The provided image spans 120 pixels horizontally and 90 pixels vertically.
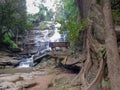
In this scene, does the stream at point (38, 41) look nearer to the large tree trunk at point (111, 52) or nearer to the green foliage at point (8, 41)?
the green foliage at point (8, 41)

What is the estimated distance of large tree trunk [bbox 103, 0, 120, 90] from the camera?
5.36 meters

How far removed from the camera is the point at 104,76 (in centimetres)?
699

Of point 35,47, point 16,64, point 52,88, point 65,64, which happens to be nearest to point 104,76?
point 52,88

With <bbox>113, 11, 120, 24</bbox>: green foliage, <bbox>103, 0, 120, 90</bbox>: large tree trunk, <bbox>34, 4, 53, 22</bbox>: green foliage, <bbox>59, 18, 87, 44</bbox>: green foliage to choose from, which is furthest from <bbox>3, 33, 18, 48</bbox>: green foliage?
<bbox>103, 0, 120, 90</bbox>: large tree trunk

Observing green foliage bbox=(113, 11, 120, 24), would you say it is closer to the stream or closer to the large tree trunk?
the large tree trunk

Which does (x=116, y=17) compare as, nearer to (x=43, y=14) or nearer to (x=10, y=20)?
(x=10, y=20)

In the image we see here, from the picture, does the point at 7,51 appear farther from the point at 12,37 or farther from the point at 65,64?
the point at 65,64

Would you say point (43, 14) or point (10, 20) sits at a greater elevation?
point (43, 14)

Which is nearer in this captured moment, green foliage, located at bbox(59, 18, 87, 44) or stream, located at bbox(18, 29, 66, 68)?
green foliage, located at bbox(59, 18, 87, 44)

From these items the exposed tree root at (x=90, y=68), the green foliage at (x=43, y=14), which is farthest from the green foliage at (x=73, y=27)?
the green foliage at (x=43, y=14)

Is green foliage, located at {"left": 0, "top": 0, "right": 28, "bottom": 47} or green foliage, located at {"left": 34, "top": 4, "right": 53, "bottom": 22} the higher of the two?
green foliage, located at {"left": 34, "top": 4, "right": 53, "bottom": 22}

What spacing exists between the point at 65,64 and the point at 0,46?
12.0m

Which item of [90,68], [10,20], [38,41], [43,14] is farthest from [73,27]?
[43,14]

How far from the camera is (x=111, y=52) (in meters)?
5.61
